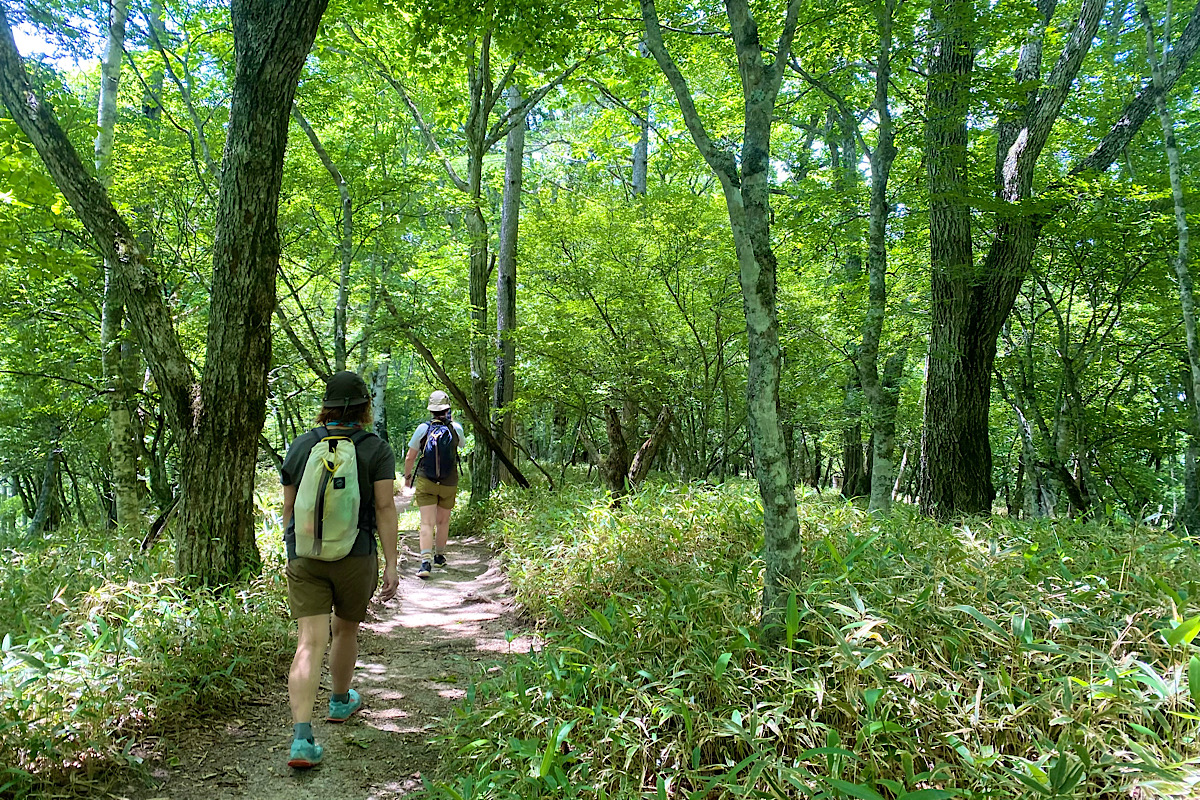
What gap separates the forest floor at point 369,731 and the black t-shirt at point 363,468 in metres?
0.96

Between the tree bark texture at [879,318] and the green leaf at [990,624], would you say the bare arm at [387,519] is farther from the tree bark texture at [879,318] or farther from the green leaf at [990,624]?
the tree bark texture at [879,318]

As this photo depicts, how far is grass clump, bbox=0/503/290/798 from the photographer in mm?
2553

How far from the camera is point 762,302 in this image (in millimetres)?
2914

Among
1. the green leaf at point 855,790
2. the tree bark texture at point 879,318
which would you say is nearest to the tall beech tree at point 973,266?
the tree bark texture at point 879,318


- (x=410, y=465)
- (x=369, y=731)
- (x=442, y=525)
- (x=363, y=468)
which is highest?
(x=363, y=468)

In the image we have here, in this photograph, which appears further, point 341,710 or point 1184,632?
point 341,710

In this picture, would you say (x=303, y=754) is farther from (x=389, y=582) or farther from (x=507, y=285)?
Result: (x=507, y=285)

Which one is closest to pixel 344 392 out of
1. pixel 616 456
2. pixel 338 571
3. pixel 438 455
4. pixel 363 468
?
pixel 363 468

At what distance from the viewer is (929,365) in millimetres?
6344

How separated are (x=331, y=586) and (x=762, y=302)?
252 cm

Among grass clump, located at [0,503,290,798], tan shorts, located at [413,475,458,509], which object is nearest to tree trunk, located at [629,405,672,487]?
tan shorts, located at [413,475,458,509]

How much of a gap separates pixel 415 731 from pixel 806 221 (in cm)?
612

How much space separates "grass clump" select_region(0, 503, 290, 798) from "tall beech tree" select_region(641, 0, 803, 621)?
296 centimetres

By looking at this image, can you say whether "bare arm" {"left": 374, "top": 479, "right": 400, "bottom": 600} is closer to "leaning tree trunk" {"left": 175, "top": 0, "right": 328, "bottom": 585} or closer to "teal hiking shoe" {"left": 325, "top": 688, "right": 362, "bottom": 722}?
"teal hiking shoe" {"left": 325, "top": 688, "right": 362, "bottom": 722}
